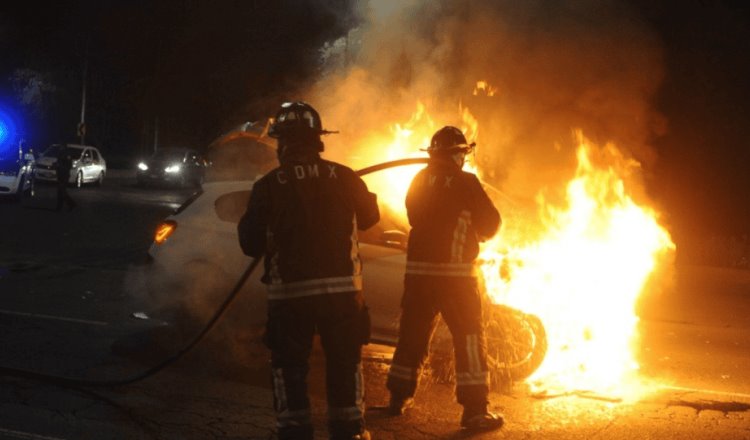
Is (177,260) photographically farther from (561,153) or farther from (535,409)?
(561,153)

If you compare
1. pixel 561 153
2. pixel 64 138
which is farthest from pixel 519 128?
A: pixel 64 138

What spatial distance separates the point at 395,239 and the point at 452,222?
138 centimetres

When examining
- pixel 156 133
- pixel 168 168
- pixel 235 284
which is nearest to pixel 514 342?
pixel 235 284

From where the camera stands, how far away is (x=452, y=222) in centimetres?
589

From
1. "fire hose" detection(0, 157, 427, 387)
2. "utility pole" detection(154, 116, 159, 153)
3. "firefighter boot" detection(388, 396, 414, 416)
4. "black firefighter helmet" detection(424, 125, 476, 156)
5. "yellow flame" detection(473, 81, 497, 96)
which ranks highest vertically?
"utility pole" detection(154, 116, 159, 153)

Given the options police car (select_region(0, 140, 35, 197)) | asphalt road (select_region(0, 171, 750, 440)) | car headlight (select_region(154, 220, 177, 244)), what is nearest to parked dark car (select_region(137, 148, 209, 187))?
police car (select_region(0, 140, 35, 197))

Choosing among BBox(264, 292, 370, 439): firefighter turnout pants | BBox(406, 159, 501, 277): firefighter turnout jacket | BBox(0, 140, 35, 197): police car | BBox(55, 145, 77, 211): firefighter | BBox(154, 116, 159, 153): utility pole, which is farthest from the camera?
BBox(154, 116, 159, 153): utility pole

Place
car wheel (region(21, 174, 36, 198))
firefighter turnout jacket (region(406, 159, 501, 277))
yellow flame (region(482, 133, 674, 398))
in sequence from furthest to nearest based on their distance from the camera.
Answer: car wheel (region(21, 174, 36, 198))
yellow flame (region(482, 133, 674, 398))
firefighter turnout jacket (region(406, 159, 501, 277))

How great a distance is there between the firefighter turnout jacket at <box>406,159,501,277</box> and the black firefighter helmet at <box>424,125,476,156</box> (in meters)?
0.09

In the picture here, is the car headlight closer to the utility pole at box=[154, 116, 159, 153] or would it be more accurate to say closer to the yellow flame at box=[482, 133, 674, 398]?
the yellow flame at box=[482, 133, 674, 398]

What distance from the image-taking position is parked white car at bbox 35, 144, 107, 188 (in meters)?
31.2

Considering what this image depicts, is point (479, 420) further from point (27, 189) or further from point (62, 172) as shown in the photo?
point (27, 189)

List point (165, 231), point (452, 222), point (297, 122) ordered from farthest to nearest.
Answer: point (165, 231)
point (452, 222)
point (297, 122)

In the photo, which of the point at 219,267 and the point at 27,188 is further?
the point at 27,188
